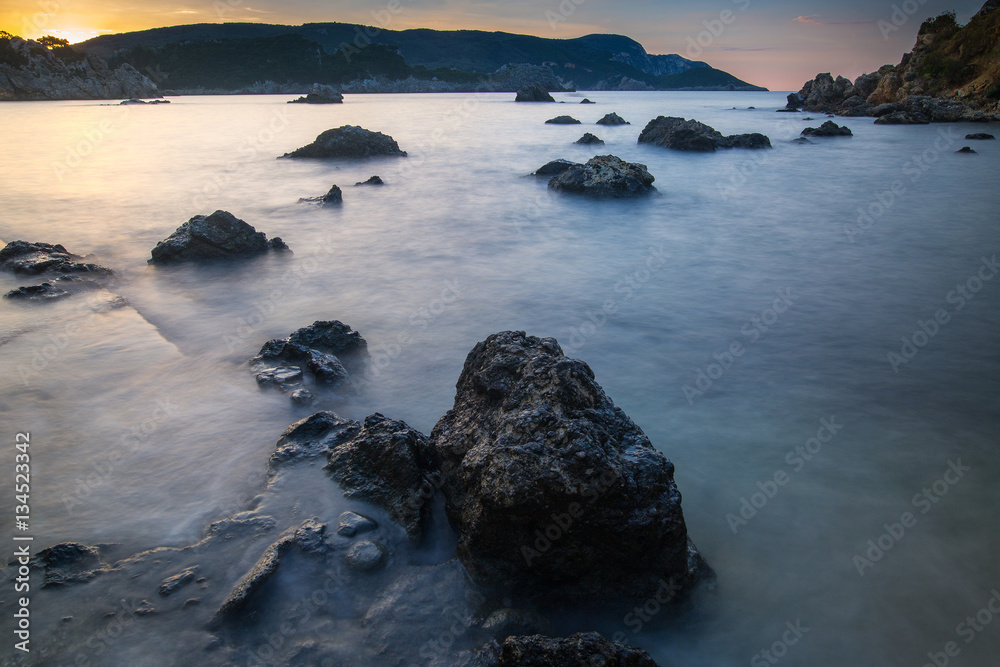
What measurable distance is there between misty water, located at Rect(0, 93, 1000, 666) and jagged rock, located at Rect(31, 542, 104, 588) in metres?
0.11

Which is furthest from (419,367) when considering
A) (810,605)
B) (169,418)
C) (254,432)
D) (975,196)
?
(975,196)

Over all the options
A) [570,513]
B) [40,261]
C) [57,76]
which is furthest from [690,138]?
[57,76]

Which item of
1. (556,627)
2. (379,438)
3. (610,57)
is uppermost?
(610,57)

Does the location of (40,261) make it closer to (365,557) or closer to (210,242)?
(210,242)

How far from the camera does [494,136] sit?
27.2m

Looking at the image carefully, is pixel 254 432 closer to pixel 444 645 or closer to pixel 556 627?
pixel 444 645

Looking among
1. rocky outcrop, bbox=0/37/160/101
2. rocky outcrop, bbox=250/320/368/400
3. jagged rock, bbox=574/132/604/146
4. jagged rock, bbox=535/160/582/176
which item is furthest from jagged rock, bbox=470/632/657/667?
rocky outcrop, bbox=0/37/160/101

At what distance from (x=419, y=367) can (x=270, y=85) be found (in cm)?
11010

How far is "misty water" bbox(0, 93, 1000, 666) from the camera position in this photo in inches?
115

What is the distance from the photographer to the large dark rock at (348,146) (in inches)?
752

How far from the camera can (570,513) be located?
8.53 feet

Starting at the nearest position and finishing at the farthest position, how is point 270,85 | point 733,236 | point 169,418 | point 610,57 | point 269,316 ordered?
point 169,418, point 269,316, point 733,236, point 270,85, point 610,57

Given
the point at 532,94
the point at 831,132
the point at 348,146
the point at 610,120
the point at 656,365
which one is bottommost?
the point at 656,365

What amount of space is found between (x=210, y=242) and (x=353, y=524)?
22.1 feet
